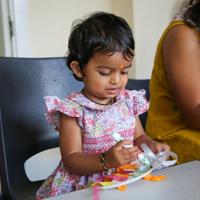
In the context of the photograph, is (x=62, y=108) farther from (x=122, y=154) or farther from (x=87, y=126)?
(x=122, y=154)

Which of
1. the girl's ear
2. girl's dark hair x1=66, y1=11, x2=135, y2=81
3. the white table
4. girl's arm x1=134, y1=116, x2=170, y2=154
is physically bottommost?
girl's arm x1=134, y1=116, x2=170, y2=154

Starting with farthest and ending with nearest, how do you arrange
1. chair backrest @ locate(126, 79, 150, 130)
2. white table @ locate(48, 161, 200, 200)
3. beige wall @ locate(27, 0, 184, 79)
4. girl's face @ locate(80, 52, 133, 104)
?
beige wall @ locate(27, 0, 184, 79) → chair backrest @ locate(126, 79, 150, 130) → girl's face @ locate(80, 52, 133, 104) → white table @ locate(48, 161, 200, 200)

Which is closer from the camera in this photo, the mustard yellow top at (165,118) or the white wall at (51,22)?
the mustard yellow top at (165,118)

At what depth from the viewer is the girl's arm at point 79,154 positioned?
605 millimetres

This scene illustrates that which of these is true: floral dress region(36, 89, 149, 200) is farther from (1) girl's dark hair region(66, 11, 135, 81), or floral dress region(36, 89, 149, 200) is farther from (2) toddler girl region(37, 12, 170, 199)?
(1) girl's dark hair region(66, 11, 135, 81)

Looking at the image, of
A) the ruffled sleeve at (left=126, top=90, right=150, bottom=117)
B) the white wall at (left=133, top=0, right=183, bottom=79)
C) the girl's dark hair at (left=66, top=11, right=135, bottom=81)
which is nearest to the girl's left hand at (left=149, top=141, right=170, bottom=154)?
the ruffled sleeve at (left=126, top=90, right=150, bottom=117)

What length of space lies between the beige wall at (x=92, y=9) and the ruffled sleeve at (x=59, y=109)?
1.30 metres

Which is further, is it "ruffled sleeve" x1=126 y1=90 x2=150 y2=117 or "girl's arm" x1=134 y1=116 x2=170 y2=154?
"ruffled sleeve" x1=126 y1=90 x2=150 y2=117

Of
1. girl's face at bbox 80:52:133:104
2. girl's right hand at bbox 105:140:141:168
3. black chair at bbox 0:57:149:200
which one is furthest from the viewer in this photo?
black chair at bbox 0:57:149:200

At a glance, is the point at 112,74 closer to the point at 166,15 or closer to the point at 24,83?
the point at 24,83

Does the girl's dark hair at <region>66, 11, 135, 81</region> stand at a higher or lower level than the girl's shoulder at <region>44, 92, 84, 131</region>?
higher

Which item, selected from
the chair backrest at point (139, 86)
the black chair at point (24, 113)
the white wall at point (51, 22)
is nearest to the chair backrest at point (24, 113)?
the black chair at point (24, 113)

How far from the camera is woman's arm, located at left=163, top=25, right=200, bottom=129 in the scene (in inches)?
36.5

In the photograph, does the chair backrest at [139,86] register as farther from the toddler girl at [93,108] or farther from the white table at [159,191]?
the white table at [159,191]
